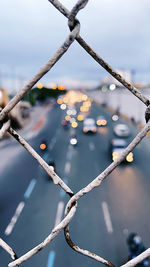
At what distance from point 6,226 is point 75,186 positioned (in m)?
5.35

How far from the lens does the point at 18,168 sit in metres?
18.3

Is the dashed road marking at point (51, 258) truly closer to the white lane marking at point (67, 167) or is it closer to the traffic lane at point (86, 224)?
the traffic lane at point (86, 224)

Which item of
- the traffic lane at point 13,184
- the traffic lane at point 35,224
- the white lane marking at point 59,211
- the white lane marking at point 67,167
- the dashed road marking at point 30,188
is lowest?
the white lane marking at point 67,167

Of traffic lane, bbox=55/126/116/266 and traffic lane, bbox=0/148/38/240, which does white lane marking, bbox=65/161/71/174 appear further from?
traffic lane, bbox=0/148/38/240

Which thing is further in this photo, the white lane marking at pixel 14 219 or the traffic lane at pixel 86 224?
the white lane marking at pixel 14 219

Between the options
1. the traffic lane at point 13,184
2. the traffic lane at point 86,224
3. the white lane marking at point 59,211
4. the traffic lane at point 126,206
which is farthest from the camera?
the traffic lane at point 13,184

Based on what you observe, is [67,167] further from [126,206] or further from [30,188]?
[126,206]

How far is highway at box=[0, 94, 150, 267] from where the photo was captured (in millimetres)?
8565

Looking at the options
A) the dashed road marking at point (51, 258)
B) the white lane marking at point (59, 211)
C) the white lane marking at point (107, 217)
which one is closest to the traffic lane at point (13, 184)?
the white lane marking at point (59, 211)

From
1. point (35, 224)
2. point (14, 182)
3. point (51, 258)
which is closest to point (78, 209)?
point (35, 224)

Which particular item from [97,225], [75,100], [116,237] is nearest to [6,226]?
[97,225]

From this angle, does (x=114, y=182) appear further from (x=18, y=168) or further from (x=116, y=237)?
(x=18, y=168)

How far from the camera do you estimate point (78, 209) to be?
37.7 ft

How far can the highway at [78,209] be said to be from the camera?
8565mm
